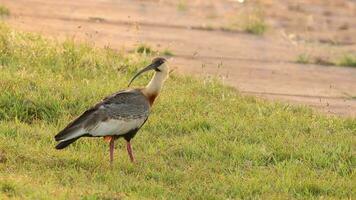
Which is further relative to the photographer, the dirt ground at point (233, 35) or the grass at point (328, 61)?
the grass at point (328, 61)

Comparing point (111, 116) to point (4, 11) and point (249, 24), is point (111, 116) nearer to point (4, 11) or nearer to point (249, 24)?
point (4, 11)

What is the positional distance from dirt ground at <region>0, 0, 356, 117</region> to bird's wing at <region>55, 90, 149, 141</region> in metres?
3.35

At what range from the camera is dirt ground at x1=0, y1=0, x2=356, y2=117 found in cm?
1232

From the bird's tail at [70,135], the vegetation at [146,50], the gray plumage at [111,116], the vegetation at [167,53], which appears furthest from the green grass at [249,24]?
the bird's tail at [70,135]

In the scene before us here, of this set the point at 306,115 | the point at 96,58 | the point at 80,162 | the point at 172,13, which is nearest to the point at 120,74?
the point at 96,58

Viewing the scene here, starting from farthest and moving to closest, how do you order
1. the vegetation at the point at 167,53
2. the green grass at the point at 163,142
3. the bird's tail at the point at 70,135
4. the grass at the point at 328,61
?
the grass at the point at 328,61 < the vegetation at the point at 167,53 < the bird's tail at the point at 70,135 < the green grass at the point at 163,142

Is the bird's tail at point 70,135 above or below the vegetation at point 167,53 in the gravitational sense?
above

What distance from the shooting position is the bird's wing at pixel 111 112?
7895mm

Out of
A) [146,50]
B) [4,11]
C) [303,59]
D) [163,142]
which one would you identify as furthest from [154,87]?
[4,11]

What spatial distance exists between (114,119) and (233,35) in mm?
7607

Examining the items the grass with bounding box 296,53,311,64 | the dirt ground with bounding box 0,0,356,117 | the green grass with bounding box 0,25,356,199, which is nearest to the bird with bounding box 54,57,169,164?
the green grass with bounding box 0,25,356,199

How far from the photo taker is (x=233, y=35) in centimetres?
1545

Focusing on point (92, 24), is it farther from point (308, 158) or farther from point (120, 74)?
point (308, 158)

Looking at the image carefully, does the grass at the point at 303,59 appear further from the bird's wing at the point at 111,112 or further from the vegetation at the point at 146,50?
the bird's wing at the point at 111,112
